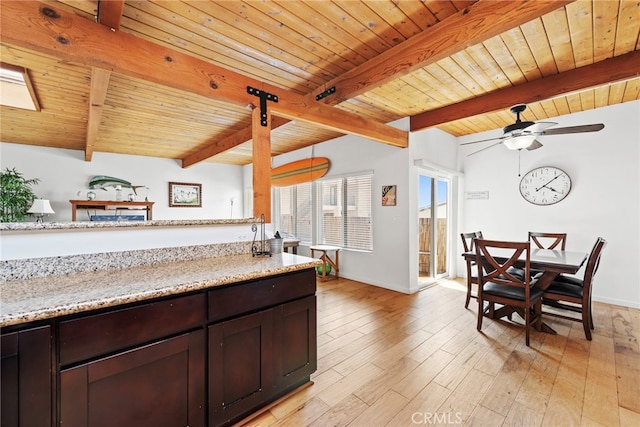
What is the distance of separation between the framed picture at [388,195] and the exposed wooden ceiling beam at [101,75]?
11.7 ft

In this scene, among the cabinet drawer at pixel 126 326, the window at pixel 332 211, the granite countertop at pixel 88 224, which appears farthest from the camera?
the window at pixel 332 211

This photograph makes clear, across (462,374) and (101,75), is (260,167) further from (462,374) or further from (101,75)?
(462,374)

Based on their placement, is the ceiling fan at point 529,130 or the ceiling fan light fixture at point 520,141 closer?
the ceiling fan at point 529,130

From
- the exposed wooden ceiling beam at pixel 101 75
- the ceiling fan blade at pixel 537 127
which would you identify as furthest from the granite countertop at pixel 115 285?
the ceiling fan blade at pixel 537 127

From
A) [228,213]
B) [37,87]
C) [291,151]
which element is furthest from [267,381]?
[228,213]

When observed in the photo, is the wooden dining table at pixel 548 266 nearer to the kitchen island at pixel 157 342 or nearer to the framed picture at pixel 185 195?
the kitchen island at pixel 157 342

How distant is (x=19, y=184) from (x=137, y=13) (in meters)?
4.32

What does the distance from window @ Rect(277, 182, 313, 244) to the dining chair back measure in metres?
3.70

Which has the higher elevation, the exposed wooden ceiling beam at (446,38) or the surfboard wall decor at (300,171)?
the exposed wooden ceiling beam at (446,38)

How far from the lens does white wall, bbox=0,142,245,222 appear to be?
16.0 ft

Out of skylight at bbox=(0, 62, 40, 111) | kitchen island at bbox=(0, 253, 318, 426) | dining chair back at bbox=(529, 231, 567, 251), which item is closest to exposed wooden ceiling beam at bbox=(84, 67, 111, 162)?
skylight at bbox=(0, 62, 40, 111)

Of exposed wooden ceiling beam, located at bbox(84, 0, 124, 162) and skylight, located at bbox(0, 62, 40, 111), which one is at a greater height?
skylight, located at bbox(0, 62, 40, 111)

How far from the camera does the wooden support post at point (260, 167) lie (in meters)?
2.34

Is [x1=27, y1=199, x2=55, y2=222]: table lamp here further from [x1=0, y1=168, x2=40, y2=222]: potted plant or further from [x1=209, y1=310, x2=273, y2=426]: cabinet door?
[x1=209, y1=310, x2=273, y2=426]: cabinet door
